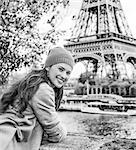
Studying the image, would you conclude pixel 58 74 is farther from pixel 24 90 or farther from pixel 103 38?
Answer: pixel 103 38

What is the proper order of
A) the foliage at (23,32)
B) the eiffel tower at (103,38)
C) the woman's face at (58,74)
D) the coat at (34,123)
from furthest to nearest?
the eiffel tower at (103,38), the foliage at (23,32), the woman's face at (58,74), the coat at (34,123)

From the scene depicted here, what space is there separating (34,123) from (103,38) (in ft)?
63.4

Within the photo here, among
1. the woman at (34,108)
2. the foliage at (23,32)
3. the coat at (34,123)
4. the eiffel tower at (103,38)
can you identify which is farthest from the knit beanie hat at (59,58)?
the eiffel tower at (103,38)

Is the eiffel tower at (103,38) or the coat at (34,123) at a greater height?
the eiffel tower at (103,38)

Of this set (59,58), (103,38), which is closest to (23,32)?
(59,58)

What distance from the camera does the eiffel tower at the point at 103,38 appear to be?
19734mm

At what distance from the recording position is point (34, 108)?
48.4 inches

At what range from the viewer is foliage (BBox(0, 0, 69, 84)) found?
9.09 feet

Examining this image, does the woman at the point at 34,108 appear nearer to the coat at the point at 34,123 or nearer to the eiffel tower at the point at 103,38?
the coat at the point at 34,123

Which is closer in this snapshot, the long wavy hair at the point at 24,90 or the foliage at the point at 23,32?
the long wavy hair at the point at 24,90

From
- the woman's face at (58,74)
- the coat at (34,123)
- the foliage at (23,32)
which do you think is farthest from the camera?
the foliage at (23,32)

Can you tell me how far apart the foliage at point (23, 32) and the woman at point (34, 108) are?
58.3 inches

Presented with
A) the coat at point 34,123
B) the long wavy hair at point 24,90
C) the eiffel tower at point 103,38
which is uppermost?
the eiffel tower at point 103,38

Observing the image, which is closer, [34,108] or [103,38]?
[34,108]
